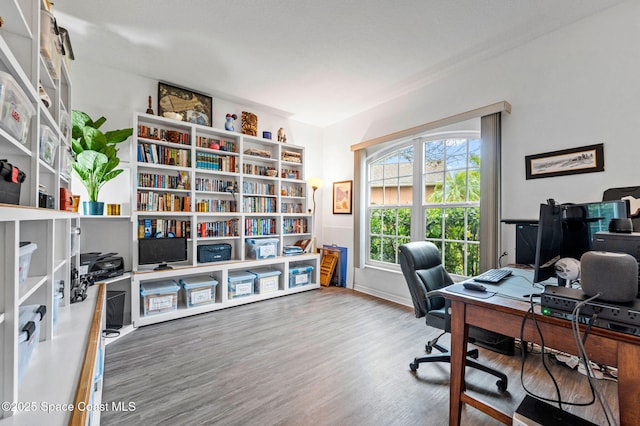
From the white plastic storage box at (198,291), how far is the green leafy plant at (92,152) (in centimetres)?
136

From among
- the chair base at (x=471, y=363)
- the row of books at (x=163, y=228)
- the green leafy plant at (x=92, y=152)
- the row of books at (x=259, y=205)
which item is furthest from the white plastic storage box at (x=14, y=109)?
the row of books at (x=259, y=205)

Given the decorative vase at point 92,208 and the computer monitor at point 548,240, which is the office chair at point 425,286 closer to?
the computer monitor at point 548,240

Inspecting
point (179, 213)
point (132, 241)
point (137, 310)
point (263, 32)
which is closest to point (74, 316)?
point (137, 310)

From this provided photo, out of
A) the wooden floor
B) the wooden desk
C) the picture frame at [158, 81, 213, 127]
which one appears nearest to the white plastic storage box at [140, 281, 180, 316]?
the wooden floor

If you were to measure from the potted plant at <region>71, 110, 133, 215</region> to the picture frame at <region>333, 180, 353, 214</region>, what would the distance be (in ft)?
9.98

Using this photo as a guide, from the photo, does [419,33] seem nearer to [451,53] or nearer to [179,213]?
[451,53]

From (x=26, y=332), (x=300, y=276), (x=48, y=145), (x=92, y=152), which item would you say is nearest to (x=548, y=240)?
(x=26, y=332)

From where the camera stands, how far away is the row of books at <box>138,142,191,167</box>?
3160 millimetres

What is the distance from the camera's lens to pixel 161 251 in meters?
3.13

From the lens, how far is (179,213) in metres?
3.29

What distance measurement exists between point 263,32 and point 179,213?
2.25 meters

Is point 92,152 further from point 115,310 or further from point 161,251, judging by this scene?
point 115,310

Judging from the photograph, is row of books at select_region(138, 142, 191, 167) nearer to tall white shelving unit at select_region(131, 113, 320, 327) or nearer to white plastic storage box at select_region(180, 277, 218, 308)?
tall white shelving unit at select_region(131, 113, 320, 327)

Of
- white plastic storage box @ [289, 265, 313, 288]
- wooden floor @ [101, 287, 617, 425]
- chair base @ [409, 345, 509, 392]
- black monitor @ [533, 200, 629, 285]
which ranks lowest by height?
wooden floor @ [101, 287, 617, 425]
